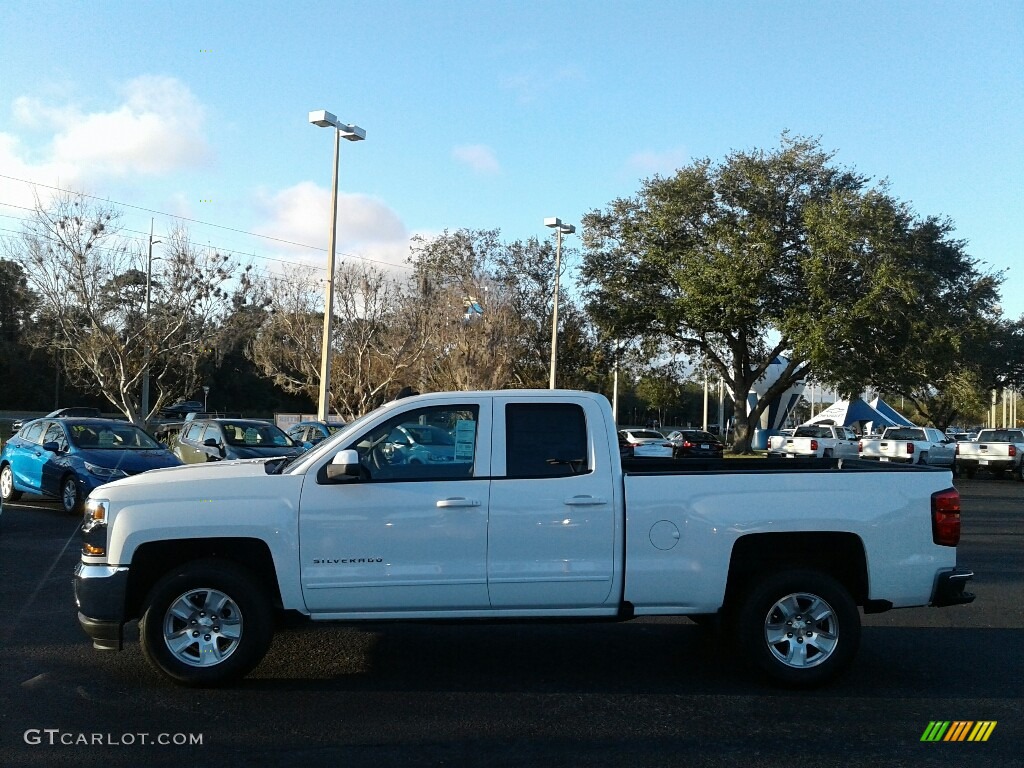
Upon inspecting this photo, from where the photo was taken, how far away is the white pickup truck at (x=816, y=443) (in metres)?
36.0

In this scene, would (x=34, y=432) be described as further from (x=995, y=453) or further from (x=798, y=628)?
(x=995, y=453)

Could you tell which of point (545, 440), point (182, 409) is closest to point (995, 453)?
point (545, 440)

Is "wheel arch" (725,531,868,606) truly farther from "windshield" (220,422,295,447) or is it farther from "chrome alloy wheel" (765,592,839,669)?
"windshield" (220,422,295,447)

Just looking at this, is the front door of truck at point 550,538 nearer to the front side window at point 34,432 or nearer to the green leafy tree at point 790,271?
the front side window at point 34,432

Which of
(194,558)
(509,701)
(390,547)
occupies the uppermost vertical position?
(390,547)

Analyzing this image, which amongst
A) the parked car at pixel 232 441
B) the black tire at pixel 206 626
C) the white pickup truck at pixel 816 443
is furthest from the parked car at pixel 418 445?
the white pickup truck at pixel 816 443

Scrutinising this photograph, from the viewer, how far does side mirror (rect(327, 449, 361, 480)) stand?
603 centimetres

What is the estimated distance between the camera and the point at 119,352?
29969mm

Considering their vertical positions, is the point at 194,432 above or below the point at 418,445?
below

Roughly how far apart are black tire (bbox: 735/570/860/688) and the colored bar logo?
75 centimetres

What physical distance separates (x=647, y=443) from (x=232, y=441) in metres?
14.5

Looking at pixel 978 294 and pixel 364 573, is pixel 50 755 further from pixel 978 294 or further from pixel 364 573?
pixel 978 294

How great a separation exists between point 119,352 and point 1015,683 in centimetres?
2822

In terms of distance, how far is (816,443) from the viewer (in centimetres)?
3556
